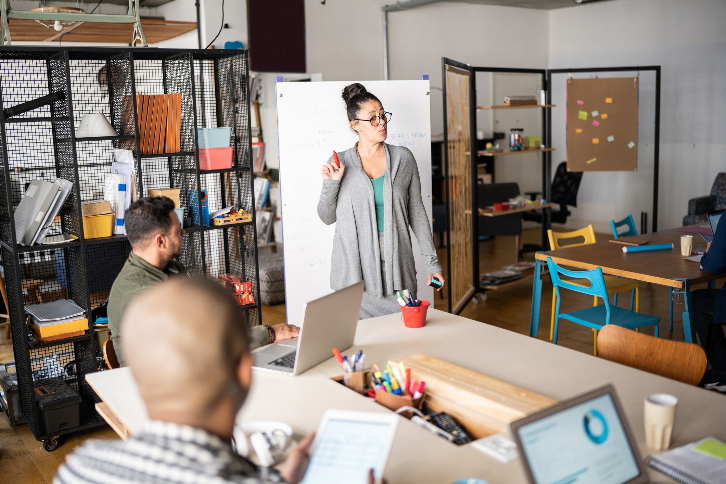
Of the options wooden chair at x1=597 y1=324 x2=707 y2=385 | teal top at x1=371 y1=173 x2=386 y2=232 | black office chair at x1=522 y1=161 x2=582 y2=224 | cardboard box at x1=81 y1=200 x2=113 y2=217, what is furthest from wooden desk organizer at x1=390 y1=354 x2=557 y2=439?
black office chair at x1=522 y1=161 x2=582 y2=224

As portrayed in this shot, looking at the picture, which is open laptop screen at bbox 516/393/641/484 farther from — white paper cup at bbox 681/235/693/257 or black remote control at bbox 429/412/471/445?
white paper cup at bbox 681/235/693/257

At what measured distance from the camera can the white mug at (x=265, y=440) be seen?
1508 mm

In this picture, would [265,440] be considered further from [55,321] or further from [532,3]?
[532,3]

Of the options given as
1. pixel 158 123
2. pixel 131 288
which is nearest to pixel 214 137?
pixel 158 123

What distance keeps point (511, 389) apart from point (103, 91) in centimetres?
340

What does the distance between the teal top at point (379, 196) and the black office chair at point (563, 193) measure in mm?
5164

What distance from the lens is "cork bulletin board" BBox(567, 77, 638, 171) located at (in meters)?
6.88

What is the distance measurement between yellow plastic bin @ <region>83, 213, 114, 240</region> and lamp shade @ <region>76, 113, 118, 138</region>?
44 cm

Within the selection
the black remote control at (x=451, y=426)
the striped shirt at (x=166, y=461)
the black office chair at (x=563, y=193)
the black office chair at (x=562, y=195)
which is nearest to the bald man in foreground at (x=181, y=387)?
the striped shirt at (x=166, y=461)

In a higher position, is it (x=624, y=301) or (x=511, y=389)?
(x=511, y=389)

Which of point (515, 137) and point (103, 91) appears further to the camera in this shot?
point (515, 137)

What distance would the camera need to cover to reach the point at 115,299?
2.50 m

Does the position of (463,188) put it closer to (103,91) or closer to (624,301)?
(624,301)

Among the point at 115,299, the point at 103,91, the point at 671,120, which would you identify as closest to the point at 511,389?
the point at 115,299
